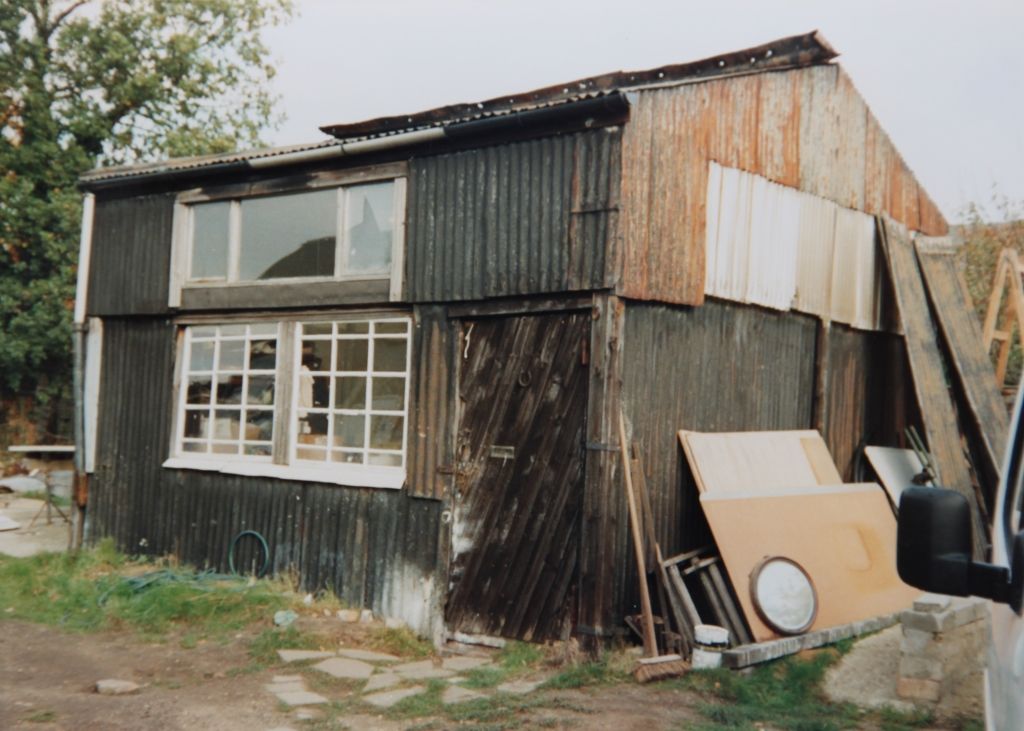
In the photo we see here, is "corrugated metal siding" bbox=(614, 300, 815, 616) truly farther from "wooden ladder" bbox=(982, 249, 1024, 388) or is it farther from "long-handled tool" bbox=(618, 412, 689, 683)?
"wooden ladder" bbox=(982, 249, 1024, 388)

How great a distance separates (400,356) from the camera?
31.1ft

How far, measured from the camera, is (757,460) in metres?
9.03

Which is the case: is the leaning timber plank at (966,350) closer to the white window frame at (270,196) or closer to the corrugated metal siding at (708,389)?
the corrugated metal siding at (708,389)

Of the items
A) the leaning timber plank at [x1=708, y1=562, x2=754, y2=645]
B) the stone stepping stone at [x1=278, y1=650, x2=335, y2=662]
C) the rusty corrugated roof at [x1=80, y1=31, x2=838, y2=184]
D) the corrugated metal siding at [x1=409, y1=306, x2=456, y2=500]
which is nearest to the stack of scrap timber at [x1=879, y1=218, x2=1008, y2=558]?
the rusty corrugated roof at [x1=80, y1=31, x2=838, y2=184]

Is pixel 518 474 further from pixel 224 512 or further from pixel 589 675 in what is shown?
pixel 224 512

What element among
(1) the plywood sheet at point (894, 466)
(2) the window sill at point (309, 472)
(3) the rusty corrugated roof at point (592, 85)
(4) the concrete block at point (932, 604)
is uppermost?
(3) the rusty corrugated roof at point (592, 85)

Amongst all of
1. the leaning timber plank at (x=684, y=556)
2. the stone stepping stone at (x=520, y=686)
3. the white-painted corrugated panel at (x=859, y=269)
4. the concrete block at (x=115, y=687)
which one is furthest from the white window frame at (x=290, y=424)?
the white-painted corrugated panel at (x=859, y=269)

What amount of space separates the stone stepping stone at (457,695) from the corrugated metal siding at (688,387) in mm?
1346

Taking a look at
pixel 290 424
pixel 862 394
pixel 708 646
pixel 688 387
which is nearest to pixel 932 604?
pixel 708 646

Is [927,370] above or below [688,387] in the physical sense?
above

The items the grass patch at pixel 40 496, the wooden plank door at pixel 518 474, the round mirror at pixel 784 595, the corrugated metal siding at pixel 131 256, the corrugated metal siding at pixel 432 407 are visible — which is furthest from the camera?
the grass patch at pixel 40 496

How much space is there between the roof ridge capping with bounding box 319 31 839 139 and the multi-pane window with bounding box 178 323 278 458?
2409 millimetres

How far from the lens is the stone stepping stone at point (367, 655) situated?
330 inches

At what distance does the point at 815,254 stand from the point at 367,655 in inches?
232
